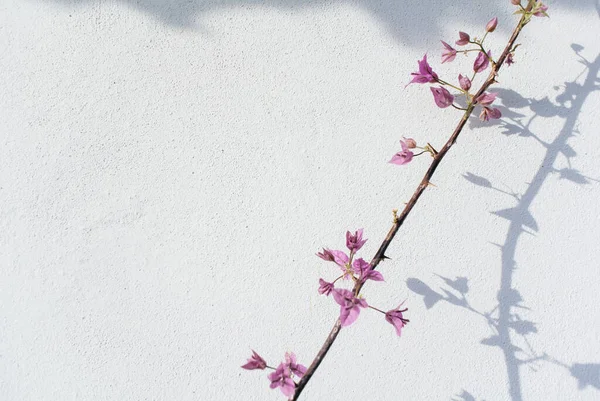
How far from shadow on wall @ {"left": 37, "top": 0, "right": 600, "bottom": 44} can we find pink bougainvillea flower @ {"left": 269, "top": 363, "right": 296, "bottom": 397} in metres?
0.72

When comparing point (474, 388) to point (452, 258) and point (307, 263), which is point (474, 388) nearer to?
point (452, 258)

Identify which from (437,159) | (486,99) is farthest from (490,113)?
(437,159)

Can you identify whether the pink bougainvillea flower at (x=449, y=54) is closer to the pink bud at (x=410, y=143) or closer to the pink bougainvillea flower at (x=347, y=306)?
the pink bud at (x=410, y=143)

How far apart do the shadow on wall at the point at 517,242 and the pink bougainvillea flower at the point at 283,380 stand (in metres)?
0.35

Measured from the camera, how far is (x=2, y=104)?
1201mm

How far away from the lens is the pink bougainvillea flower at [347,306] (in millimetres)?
998

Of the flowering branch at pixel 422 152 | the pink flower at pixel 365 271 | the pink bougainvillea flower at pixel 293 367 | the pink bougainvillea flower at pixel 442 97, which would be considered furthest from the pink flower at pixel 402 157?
the pink bougainvillea flower at pixel 293 367

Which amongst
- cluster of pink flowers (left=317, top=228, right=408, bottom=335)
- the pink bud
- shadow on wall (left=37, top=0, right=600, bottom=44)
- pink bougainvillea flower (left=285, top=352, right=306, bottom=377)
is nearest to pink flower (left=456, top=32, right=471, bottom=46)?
shadow on wall (left=37, top=0, right=600, bottom=44)

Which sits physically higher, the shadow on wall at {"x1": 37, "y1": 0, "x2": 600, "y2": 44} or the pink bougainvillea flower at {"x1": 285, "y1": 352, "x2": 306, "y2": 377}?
the shadow on wall at {"x1": 37, "y1": 0, "x2": 600, "y2": 44}

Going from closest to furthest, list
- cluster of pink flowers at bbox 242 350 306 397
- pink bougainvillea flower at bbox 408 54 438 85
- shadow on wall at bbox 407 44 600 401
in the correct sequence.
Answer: cluster of pink flowers at bbox 242 350 306 397
pink bougainvillea flower at bbox 408 54 438 85
shadow on wall at bbox 407 44 600 401

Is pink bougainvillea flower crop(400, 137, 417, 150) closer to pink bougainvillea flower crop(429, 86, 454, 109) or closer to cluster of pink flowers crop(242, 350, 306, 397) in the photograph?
pink bougainvillea flower crop(429, 86, 454, 109)

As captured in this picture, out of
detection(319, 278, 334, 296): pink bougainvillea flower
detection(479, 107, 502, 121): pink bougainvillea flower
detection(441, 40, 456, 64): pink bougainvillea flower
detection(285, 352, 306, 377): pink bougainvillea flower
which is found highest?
detection(441, 40, 456, 64): pink bougainvillea flower

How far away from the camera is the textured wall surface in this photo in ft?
3.92

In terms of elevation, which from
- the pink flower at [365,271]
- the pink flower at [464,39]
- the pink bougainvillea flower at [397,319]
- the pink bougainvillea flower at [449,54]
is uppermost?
the pink flower at [464,39]
